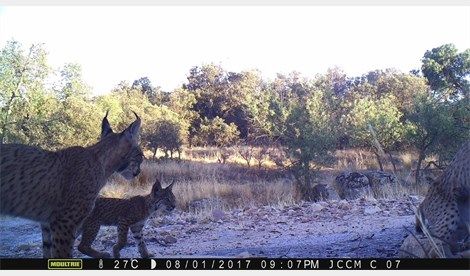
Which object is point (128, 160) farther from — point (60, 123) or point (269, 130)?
point (269, 130)

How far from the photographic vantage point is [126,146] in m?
5.80

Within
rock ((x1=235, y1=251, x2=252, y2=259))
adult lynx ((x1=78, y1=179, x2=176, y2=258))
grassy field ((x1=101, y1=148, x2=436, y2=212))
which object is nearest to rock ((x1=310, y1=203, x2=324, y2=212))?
grassy field ((x1=101, y1=148, x2=436, y2=212))

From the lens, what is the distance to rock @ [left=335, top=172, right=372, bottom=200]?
848cm

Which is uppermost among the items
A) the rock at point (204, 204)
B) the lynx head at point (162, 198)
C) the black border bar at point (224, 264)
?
the lynx head at point (162, 198)

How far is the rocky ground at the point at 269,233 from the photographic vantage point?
613 cm

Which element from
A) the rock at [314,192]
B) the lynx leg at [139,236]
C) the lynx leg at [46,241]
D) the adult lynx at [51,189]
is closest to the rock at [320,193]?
the rock at [314,192]

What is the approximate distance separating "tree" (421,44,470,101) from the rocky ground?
166 cm

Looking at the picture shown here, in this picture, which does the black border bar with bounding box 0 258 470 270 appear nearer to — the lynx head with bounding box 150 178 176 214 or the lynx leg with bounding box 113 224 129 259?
the lynx leg with bounding box 113 224 129 259

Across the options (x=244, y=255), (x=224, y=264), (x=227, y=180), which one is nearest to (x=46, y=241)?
(x=224, y=264)

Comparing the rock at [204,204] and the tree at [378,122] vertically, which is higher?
the tree at [378,122]

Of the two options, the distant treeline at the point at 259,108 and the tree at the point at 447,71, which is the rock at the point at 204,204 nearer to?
the distant treeline at the point at 259,108

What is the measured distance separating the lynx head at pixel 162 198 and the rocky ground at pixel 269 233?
0.32 meters

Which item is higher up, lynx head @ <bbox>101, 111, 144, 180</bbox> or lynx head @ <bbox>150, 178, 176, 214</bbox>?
lynx head @ <bbox>101, 111, 144, 180</bbox>

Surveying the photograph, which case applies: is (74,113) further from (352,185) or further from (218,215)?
(352,185)
